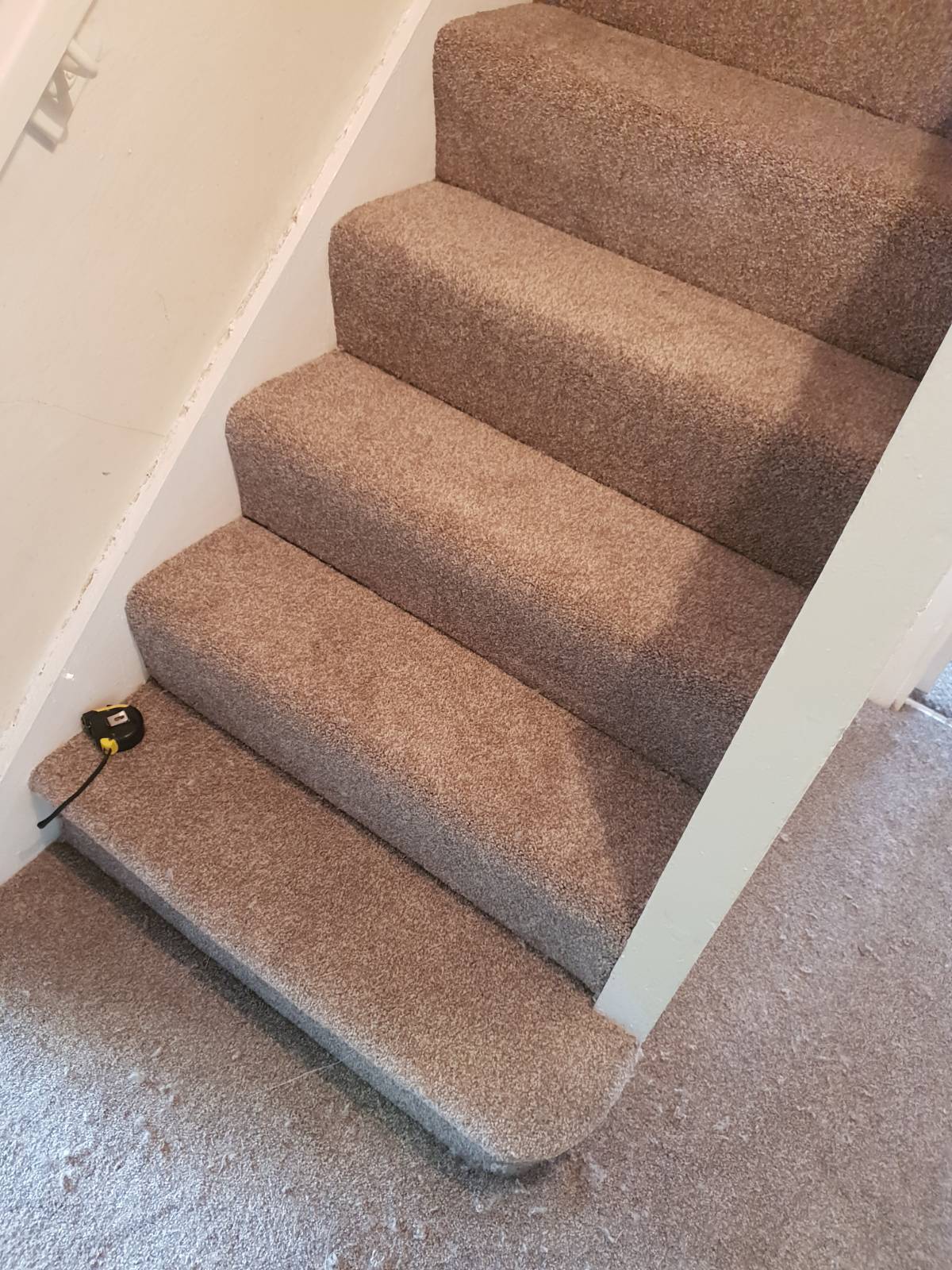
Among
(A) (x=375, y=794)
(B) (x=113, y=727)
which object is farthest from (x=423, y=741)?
(B) (x=113, y=727)

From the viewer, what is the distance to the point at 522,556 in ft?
3.37

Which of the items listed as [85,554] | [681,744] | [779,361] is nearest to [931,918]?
[681,744]

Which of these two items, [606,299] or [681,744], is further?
[606,299]

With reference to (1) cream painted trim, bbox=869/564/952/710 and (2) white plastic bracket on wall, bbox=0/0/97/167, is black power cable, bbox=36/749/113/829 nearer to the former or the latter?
(2) white plastic bracket on wall, bbox=0/0/97/167

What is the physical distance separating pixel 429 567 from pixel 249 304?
0.43 meters

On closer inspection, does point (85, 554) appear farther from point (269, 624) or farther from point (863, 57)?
point (863, 57)

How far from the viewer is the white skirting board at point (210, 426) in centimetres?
114

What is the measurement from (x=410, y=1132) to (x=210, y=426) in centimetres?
94

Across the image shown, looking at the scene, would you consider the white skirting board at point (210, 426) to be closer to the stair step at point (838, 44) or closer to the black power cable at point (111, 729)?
the black power cable at point (111, 729)

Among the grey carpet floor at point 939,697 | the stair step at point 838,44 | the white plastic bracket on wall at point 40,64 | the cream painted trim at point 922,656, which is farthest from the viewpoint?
the grey carpet floor at point 939,697

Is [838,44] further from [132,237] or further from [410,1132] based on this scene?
[410,1132]

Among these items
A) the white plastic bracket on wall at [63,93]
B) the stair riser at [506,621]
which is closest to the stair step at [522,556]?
the stair riser at [506,621]

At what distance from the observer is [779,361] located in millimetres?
1043

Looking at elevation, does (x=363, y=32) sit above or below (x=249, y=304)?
above
